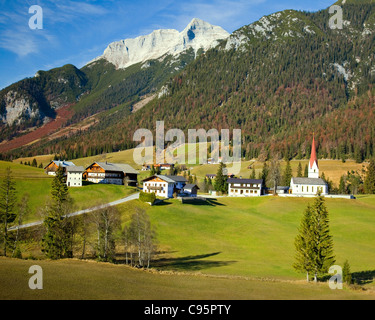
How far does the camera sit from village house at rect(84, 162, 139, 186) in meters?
121

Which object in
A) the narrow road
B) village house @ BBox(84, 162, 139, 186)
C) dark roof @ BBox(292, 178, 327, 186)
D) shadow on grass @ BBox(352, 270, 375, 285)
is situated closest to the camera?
shadow on grass @ BBox(352, 270, 375, 285)

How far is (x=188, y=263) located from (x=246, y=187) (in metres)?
78.1

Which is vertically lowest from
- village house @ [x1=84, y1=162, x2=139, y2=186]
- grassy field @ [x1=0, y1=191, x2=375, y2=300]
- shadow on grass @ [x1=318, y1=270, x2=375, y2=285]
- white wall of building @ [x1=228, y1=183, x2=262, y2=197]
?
shadow on grass @ [x1=318, y1=270, x2=375, y2=285]

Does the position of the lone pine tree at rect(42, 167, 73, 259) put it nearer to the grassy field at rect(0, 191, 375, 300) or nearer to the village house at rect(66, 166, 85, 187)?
the grassy field at rect(0, 191, 375, 300)

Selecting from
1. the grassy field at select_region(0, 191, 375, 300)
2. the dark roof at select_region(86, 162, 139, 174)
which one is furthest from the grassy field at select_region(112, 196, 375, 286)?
the dark roof at select_region(86, 162, 139, 174)

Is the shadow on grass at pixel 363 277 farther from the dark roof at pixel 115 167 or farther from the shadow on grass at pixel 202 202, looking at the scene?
the dark roof at pixel 115 167

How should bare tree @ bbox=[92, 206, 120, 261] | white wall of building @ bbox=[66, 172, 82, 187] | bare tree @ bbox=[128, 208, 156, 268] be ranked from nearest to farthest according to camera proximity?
bare tree @ bbox=[92, 206, 120, 261] < bare tree @ bbox=[128, 208, 156, 268] < white wall of building @ bbox=[66, 172, 82, 187]

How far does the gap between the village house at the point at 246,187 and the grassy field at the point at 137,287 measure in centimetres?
8652

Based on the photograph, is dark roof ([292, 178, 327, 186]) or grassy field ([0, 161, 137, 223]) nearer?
grassy field ([0, 161, 137, 223])

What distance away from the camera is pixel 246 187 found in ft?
433

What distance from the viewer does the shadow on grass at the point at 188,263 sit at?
179 feet

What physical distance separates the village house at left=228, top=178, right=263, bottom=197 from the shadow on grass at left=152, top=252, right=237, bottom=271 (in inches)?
2851

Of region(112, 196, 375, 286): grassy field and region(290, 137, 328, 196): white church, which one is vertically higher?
region(290, 137, 328, 196): white church

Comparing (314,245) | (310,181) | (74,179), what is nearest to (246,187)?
(310,181)
